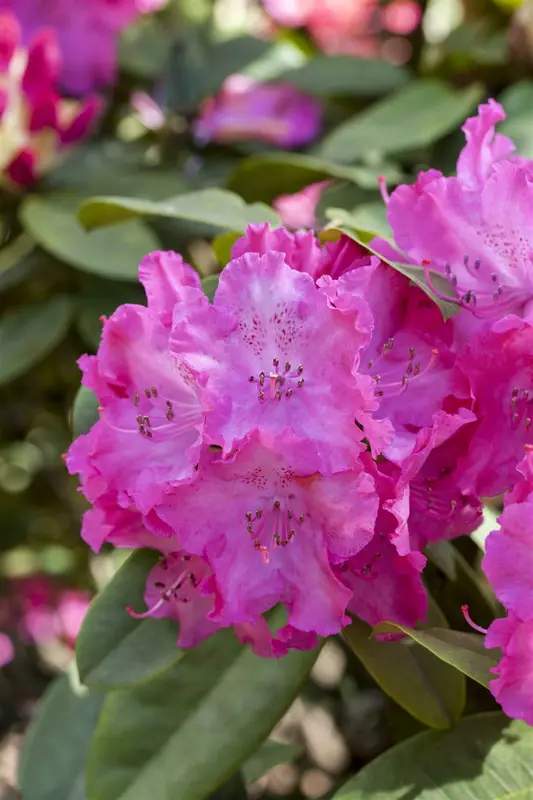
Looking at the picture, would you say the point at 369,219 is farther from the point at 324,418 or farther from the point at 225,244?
the point at 324,418

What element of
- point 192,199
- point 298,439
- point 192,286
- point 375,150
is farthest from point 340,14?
point 298,439

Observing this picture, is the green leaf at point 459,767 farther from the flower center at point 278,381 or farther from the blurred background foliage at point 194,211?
the flower center at point 278,381

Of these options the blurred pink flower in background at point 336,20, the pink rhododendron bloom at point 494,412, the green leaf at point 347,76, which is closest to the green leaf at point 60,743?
the pink rhododendron bloom at point 494,412

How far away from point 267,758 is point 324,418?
0.60 metres

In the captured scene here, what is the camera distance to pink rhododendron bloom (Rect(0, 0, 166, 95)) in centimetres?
134

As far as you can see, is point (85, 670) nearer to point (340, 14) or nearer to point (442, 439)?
point (442, 439)

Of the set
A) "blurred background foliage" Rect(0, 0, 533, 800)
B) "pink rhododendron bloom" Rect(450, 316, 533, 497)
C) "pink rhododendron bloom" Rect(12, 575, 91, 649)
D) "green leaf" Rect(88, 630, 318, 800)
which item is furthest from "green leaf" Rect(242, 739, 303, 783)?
"pink rhododendron bloom" Rect(12, 575, 91, 649)

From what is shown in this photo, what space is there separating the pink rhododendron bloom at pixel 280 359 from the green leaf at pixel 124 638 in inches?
6.9

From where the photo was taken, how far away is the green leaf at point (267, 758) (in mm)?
994

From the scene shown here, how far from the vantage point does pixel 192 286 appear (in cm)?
62

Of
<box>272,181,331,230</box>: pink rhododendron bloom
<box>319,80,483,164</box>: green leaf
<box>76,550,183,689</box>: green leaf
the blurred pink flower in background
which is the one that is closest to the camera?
<box>76,550,183,689</box>: green leaf

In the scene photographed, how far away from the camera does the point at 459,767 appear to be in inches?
25.3

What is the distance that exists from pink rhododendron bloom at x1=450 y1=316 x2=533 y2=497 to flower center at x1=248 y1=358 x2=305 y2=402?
104mm

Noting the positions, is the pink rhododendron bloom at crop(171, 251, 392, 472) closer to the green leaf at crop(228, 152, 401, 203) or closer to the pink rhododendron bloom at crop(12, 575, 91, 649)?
the green leaf at crop(228, 152, 401, 203)
